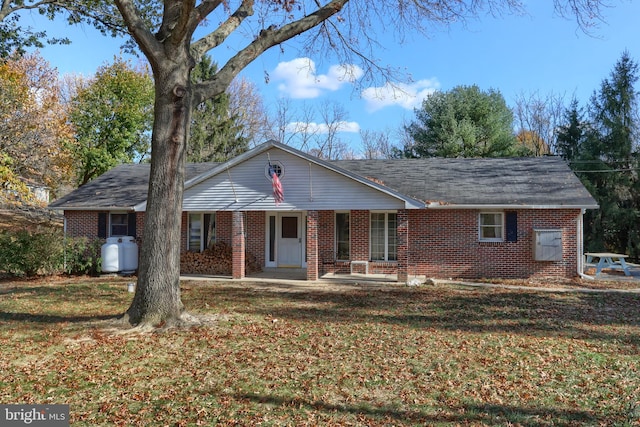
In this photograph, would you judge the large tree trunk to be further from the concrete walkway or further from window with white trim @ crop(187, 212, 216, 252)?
window with white trim @ crop(187, 212, 216, 252)

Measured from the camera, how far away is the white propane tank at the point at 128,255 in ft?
51.2

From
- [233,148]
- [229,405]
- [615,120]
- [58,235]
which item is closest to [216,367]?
[229,405]

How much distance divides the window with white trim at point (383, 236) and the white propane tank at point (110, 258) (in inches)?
349

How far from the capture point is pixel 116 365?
19.2 feet

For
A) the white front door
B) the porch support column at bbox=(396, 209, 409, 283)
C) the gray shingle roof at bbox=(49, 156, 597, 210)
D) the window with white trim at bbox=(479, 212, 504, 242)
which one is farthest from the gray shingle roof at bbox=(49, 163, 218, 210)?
the window with white trim at bbox=(479, 212, 504, 242)

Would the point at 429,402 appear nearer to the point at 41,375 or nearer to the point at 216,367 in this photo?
the point at 216,367

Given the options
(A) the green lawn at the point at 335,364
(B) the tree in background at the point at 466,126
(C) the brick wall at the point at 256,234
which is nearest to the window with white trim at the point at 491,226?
(A) the green lawn at the point at 335,364

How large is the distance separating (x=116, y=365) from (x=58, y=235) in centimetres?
1108

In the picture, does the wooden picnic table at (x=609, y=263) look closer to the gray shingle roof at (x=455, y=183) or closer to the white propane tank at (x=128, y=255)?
the gray shingle roof at (x=455, y=183)

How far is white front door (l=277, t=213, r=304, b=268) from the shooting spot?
16656 millimetres

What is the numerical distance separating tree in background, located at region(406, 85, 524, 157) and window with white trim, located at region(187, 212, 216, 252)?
1895cm

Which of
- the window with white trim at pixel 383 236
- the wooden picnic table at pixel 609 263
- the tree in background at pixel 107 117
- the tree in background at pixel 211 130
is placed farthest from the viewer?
the tree in background at pixel 211 130

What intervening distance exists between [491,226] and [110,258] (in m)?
12.9

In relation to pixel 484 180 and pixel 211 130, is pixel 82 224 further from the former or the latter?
pixel 211 130
